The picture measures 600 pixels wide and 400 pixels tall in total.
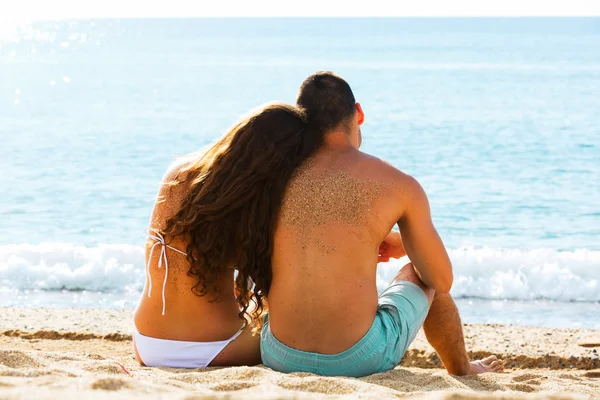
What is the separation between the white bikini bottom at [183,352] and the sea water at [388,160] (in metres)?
3.35

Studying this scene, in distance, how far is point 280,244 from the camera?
3.11 metres

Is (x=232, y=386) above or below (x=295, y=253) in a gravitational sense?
below

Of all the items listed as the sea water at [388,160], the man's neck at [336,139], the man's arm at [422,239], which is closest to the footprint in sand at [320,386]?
the man's arm at [422,239]

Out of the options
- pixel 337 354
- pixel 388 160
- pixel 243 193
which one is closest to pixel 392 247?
pixel 337 354

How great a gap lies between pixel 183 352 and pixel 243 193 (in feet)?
2.63

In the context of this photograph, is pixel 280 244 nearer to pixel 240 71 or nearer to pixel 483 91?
pixel 483 91

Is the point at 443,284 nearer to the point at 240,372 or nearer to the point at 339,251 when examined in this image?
the point at 339,251

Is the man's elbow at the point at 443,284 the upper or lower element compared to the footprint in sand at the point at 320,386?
upper

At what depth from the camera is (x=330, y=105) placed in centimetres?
321

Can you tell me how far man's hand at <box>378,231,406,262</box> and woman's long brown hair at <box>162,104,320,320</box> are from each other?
1.86 feet

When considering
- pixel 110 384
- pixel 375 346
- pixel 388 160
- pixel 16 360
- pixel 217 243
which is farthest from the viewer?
pixel 388 160

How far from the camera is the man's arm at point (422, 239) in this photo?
3102 mm

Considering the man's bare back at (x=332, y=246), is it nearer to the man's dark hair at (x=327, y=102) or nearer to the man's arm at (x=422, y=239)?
the man's arm at (x=422, y=239)

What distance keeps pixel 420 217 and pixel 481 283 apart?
447 centimetres
